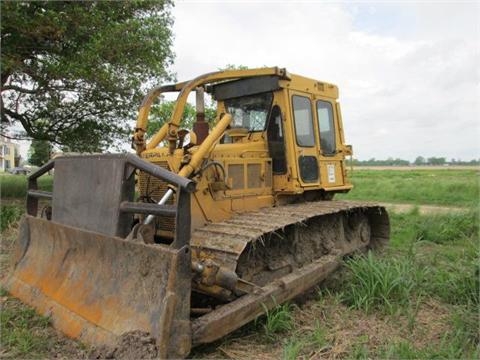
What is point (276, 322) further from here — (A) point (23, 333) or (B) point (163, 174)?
(A) point (23, 333)

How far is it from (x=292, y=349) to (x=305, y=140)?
3192 millimetres

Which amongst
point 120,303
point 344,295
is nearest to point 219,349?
point 120,303

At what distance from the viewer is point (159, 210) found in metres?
3.64

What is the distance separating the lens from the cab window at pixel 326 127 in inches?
255

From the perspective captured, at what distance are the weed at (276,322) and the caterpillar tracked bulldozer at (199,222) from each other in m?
0.09

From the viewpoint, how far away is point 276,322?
4.05 m

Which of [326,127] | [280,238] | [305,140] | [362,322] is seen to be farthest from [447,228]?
[362,322]

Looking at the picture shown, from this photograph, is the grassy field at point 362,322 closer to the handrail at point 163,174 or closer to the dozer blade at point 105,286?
the dozer blade at point 105,286

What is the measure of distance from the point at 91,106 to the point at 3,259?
7.40 meters

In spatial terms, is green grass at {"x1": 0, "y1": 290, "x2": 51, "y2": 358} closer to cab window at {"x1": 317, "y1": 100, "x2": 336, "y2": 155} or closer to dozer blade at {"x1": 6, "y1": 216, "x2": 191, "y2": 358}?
dozer blade at {"x1": 6, "y1": 216, "x2": 191, "y2": 358}

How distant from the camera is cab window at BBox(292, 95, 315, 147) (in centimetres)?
593

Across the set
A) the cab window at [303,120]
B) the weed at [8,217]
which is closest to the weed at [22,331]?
the cab window at [303,120]

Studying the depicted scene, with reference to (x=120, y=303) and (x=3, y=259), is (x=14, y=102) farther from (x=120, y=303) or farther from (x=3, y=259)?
(x=120, y=303)

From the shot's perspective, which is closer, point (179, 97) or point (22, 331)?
point (22, 331)
